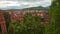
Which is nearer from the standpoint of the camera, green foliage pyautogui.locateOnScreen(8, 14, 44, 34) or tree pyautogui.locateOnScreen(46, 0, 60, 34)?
tree pyautogui.locateOnScreen(46, 0, 60, 34)

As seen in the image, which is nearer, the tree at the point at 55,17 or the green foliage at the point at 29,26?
the tree at the point at 55,17

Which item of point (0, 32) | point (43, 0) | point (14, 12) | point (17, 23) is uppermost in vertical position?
point (43, 0)

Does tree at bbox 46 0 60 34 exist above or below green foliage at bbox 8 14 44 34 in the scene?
above

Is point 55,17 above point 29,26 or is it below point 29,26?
above

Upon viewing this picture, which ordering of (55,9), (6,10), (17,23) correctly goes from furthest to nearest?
(6,10) < (17,23) < (55,9)

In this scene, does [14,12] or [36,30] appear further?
[14,12]

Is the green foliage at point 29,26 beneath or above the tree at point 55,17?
beneath

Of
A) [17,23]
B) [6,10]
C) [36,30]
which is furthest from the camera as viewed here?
[6,10]

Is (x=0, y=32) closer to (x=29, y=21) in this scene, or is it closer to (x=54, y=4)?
(x=29, y=21)

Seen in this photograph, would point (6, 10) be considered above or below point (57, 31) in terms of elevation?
above

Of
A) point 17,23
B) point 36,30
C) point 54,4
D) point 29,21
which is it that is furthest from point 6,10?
point 54,4

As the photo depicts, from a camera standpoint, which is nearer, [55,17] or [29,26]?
[55,17]
